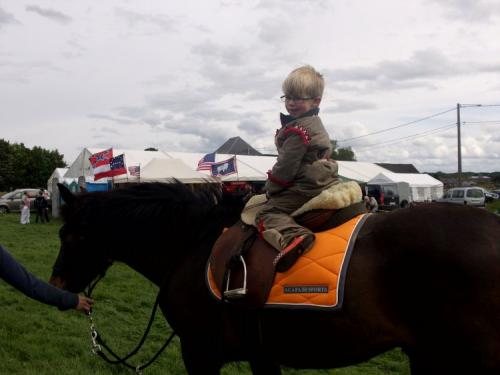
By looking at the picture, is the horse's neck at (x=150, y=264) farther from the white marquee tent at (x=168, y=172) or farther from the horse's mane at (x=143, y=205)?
the white marquee tent at (x=168, y=172)

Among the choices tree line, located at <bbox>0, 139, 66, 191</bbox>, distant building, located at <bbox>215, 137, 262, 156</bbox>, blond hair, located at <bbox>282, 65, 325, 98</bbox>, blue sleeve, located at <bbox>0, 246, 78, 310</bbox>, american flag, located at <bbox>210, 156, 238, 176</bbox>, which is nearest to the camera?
blue sleeve, located at <bbox>0, 246, 78, 310</bbox>

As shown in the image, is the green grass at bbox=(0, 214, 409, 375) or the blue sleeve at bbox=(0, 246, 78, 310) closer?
the blue sleeve at bbox=(0, 246, 78, 310)

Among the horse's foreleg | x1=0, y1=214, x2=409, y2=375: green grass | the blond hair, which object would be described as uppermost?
the blond hair

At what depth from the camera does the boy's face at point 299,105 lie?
10.2 feet

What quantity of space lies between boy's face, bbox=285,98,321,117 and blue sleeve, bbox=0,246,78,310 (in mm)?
1983

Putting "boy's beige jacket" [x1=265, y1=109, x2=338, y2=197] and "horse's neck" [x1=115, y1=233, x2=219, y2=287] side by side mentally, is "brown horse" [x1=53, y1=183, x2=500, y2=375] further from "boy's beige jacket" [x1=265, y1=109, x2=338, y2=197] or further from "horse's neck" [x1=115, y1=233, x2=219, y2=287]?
"boy's beige jacket" [x1=265, y1=109, x2=338, y2=197]

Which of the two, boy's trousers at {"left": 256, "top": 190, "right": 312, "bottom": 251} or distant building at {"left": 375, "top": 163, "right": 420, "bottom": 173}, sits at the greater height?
distant building at {"left": 375, "top": 163, "right": 420, "bottom": 173}

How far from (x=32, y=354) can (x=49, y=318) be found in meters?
1.42

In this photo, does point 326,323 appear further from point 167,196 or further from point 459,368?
point 167,196

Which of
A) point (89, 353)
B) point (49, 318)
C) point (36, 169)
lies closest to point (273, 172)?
point (89, 353)

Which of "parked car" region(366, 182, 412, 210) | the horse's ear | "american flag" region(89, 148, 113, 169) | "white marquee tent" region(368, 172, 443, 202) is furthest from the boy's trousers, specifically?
"white marquee tent" region(368, 172, 443, 202)

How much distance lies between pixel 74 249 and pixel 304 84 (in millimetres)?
2145

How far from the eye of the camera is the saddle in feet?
8.97

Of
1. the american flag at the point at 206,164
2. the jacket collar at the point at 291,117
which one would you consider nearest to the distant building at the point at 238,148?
the american flag at the point at 206,164
